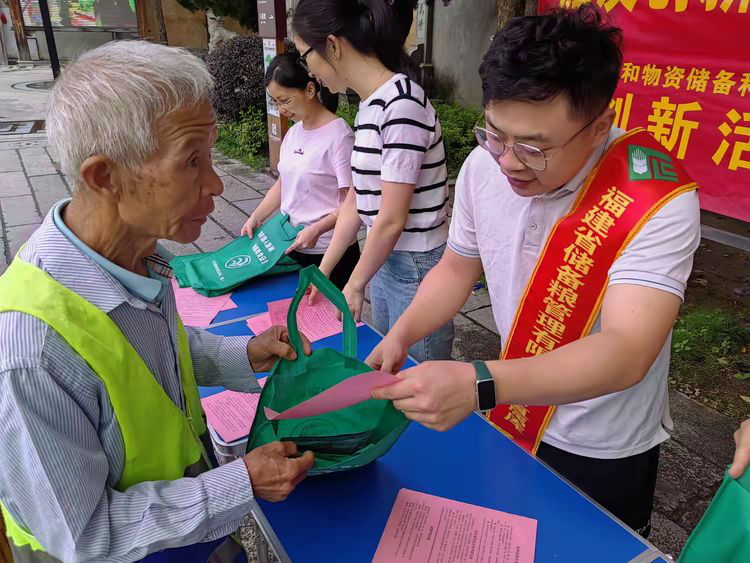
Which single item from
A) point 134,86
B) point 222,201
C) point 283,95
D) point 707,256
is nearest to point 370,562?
point 134,86

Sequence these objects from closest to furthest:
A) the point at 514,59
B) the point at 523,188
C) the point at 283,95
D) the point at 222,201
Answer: the point at 514,59
the point at 523,188
the point at 283,95
the point at 222,201

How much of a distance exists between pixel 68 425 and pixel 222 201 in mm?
5454

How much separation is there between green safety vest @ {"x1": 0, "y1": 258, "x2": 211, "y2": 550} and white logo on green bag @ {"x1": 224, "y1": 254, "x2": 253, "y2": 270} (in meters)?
1.40

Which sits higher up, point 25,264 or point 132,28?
point 25,264

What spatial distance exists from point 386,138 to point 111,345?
1.19 meters

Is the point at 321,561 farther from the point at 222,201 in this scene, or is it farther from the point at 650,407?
the point at 222,201

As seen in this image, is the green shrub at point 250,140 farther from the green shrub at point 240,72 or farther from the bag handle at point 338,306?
the bag handle at point 338,306

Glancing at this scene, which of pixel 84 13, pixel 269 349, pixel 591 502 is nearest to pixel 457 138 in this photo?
pixel 269 349

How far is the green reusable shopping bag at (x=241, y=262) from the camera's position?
2.33 m

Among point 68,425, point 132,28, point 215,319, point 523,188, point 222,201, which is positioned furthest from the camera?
point 132,28

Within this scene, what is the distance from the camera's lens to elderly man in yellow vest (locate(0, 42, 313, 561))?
0.82m

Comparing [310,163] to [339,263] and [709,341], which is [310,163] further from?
[709,341]

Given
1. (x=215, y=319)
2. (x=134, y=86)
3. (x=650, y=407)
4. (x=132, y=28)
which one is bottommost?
(x=132, y=28)

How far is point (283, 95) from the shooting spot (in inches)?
96.8
